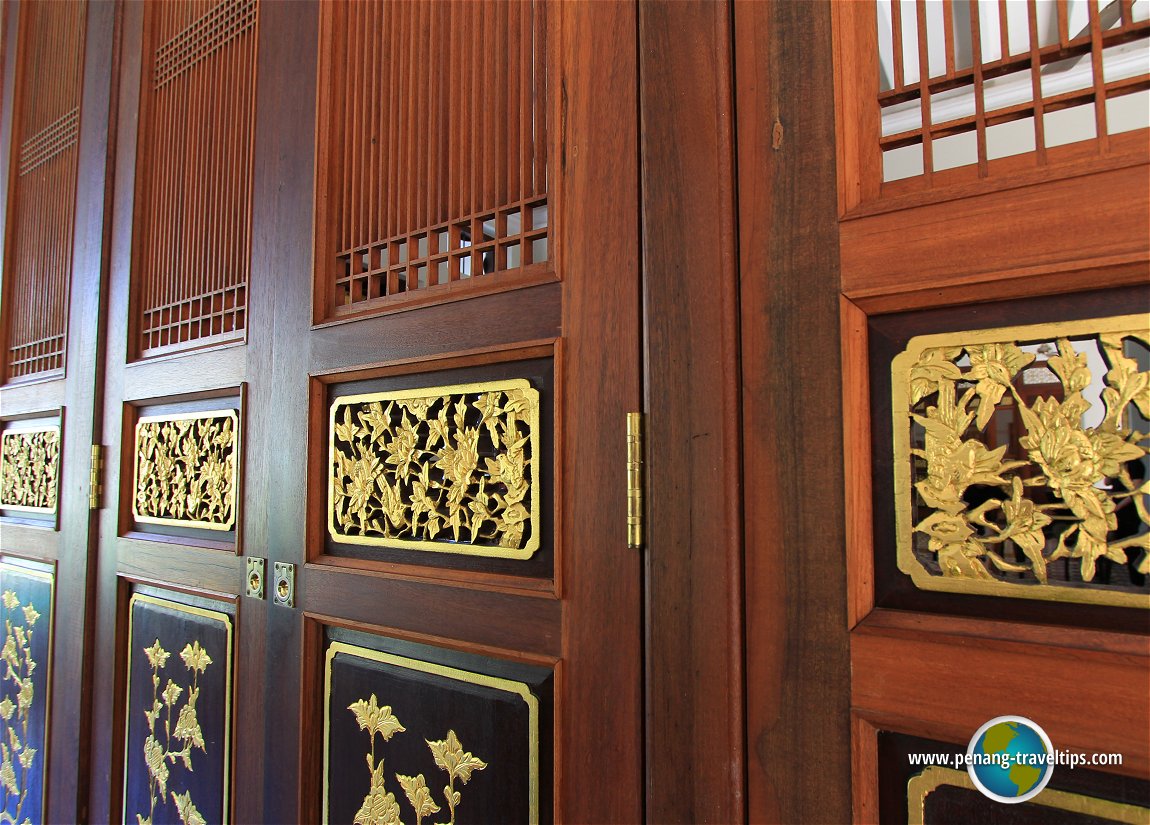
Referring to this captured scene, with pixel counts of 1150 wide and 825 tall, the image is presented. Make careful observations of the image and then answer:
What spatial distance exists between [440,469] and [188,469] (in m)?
0.56

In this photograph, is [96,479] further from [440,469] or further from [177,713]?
[440,469]

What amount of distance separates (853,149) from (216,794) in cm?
113

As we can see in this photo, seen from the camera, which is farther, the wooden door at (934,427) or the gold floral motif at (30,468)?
the gold floral motif at (30,468)

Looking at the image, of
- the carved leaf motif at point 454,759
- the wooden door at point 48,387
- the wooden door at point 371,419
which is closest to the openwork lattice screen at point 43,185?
the wooden door at point 48,387

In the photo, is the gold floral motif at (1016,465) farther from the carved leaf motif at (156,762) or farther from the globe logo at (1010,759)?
the carved leaf motif at (156,762)

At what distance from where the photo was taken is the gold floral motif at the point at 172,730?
3.34ft

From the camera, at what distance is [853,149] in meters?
0.55

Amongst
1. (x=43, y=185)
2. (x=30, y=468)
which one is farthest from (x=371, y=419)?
(x=43, y=185)

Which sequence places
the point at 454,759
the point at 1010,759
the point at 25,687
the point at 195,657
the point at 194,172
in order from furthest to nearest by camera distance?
the point at 25,687
the point at 194,172
the point at 195,657
the point at 454,759
the point at 1010,759

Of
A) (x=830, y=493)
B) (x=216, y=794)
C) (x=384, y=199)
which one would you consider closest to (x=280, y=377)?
(x=384, y=199)

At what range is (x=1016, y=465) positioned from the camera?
0.47m

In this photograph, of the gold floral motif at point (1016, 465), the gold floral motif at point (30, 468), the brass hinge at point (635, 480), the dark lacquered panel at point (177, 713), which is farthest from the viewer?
the gold floral motif at point (30, 468)

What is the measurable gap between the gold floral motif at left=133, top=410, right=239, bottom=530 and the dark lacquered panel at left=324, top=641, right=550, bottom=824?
0.34 m

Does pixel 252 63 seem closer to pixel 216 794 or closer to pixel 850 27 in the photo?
pixel 850 27
